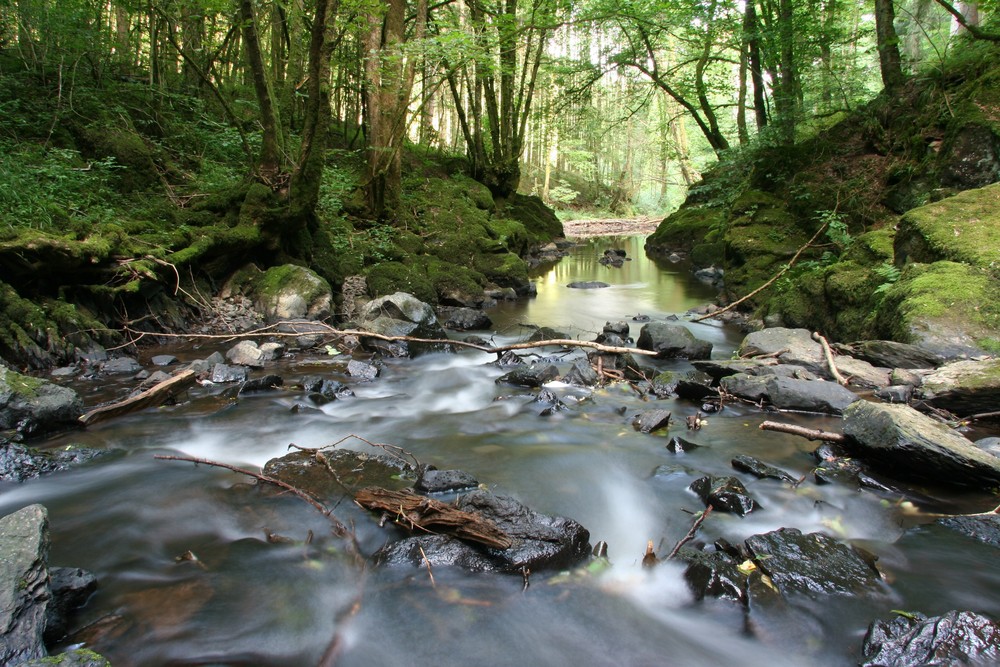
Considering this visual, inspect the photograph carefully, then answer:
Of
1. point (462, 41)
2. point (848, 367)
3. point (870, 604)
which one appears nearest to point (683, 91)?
point (462, 41)

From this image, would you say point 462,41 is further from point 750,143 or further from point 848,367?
point 750,143

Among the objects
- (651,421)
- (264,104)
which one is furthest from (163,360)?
(651,421)

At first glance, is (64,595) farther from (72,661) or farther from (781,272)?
(781,272)

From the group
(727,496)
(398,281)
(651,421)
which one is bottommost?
(727,496)

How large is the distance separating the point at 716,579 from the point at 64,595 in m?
3.23

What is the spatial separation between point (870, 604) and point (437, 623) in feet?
7.24

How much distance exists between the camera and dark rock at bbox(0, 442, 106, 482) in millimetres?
3939

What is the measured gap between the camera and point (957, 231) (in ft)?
22.4

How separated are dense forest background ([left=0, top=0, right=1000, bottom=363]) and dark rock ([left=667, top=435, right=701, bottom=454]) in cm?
656

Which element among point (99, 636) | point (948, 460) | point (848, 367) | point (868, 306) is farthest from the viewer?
point (868, 306)

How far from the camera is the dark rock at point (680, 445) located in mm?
4688

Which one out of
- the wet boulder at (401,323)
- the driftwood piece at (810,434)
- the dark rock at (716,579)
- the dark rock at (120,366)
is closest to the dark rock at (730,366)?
the driftwood piece at (810,434)

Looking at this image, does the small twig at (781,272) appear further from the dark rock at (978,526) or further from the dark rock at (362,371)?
the dark rock at (978,526)

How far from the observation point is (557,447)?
16.1 ft
